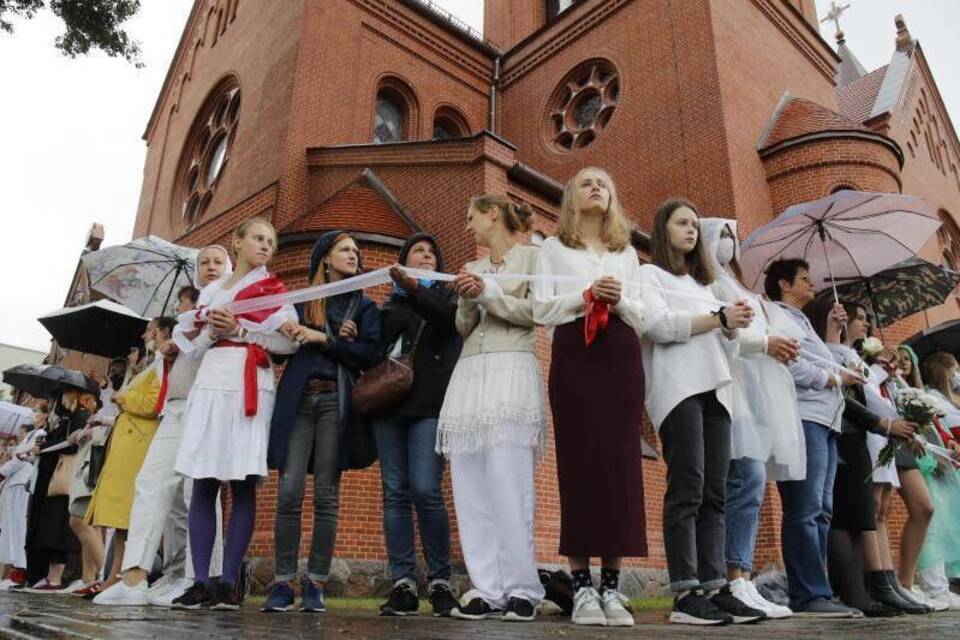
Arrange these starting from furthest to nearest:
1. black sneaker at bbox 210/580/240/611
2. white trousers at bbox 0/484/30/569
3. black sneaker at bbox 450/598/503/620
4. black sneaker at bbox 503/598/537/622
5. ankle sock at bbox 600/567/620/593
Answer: white trousers at bbox 0/484/30/569
black sneaker at bbox 210/580/240/611
black sneaker at bbox 450/598/503/620
black sneaker at bbox 503/598/537/622
ankle sock at bbox 600/567/620/593

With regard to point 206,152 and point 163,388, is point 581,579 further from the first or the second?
point 206,152

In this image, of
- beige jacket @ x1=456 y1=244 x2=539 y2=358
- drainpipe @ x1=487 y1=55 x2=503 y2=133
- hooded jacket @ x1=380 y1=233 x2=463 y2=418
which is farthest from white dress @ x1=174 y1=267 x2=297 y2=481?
drainpipe @ x1=487 y1=55 x2=503 y2=133

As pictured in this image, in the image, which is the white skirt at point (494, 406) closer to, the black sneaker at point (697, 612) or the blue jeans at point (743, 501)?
the black sneaker at point (697, 612)

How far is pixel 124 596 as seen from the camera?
4.11 meters

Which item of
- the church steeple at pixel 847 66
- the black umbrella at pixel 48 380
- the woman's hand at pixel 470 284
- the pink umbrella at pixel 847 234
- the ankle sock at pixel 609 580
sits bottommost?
the ankle sock at pixel 609 580

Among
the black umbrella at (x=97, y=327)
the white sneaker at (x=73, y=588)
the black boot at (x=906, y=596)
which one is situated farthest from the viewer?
the black umbrella at (x=97, y=327)

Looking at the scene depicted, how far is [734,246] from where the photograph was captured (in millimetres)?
4020

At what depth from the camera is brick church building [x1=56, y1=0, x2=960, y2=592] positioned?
991 cm

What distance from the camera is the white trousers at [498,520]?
3186 mm

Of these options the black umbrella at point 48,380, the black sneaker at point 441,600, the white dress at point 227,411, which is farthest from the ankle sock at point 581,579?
the black umbrella at point 48,380

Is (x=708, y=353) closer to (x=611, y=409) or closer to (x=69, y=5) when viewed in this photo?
(x=611, y=409)

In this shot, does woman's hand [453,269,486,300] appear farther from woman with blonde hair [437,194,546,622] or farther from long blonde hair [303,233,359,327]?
long blonde hair [303,233,359,327]

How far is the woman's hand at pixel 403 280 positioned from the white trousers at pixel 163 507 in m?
1.74

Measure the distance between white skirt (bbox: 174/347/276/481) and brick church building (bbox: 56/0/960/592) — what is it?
14.1 ft
